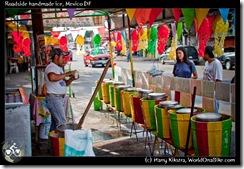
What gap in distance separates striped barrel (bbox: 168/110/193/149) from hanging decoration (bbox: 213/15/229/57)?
5.44ft

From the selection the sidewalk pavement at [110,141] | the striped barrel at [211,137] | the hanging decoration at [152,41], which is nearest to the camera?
the striped barrel at [211,137]

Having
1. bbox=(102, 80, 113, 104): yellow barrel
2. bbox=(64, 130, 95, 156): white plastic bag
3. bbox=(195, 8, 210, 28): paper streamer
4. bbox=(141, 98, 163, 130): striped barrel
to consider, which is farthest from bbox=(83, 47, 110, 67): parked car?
bbox=(64, 130, 95, 156): white plastic bag

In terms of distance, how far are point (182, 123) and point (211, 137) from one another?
0.40 metres

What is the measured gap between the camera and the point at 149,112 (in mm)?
4711

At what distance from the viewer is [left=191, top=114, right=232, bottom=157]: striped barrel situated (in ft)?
11.9

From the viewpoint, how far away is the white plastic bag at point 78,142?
3896 mm

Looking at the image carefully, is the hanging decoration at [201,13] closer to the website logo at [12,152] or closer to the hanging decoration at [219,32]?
the hanging decoration at [219,32]

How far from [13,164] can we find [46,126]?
6.47 feet

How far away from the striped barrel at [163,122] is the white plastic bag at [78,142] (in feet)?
2.94

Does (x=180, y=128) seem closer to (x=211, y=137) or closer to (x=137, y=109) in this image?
(x=211, y=137)

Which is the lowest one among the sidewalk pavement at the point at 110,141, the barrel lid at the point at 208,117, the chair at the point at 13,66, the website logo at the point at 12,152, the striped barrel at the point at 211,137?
the sidewalk pavement at the point at 110,141

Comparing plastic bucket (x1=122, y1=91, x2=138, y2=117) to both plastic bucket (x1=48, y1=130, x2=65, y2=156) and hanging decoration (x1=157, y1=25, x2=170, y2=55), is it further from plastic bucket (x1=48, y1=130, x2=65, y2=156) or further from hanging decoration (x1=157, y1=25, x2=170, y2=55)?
hanging decoration (x1=157, y1=25, x2=170, y2=55)

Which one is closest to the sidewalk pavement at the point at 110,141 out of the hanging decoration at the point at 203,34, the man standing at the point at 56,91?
the man standing at the point at 56,91

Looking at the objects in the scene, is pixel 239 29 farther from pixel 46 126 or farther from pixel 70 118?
pixel 46 126
